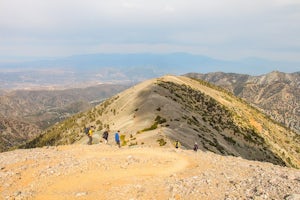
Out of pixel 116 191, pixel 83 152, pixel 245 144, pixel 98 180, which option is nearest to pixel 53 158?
pixel 83 152

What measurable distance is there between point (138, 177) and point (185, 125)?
33.9 meters

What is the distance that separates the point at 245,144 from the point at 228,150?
43.1 feet

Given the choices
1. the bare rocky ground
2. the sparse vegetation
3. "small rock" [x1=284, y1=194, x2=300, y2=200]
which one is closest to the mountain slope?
the sparse vegetation

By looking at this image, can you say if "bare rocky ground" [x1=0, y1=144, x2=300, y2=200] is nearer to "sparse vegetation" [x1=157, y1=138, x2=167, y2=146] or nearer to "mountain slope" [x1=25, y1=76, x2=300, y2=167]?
"sparse vegetation" [x1=157, y1=138, x2=167, y2=146]

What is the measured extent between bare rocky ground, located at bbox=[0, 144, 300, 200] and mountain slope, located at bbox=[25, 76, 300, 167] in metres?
14.0

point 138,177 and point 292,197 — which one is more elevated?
point 292,197

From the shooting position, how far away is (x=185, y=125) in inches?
2356

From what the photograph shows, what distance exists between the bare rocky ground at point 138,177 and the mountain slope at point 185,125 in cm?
1402

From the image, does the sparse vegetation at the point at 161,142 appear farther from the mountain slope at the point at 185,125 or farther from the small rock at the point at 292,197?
the small rock at the point at 292,197

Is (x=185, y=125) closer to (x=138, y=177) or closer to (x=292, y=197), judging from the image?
(x=138, y=177)

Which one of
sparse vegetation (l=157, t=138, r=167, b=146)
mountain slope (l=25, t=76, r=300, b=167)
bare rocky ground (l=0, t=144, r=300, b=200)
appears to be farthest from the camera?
mountain slope (l=25, t=76, r=300, b=167)

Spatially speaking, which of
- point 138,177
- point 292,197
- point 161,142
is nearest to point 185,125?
point 161,142

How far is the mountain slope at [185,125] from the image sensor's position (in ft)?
178

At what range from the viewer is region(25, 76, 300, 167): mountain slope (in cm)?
5425
